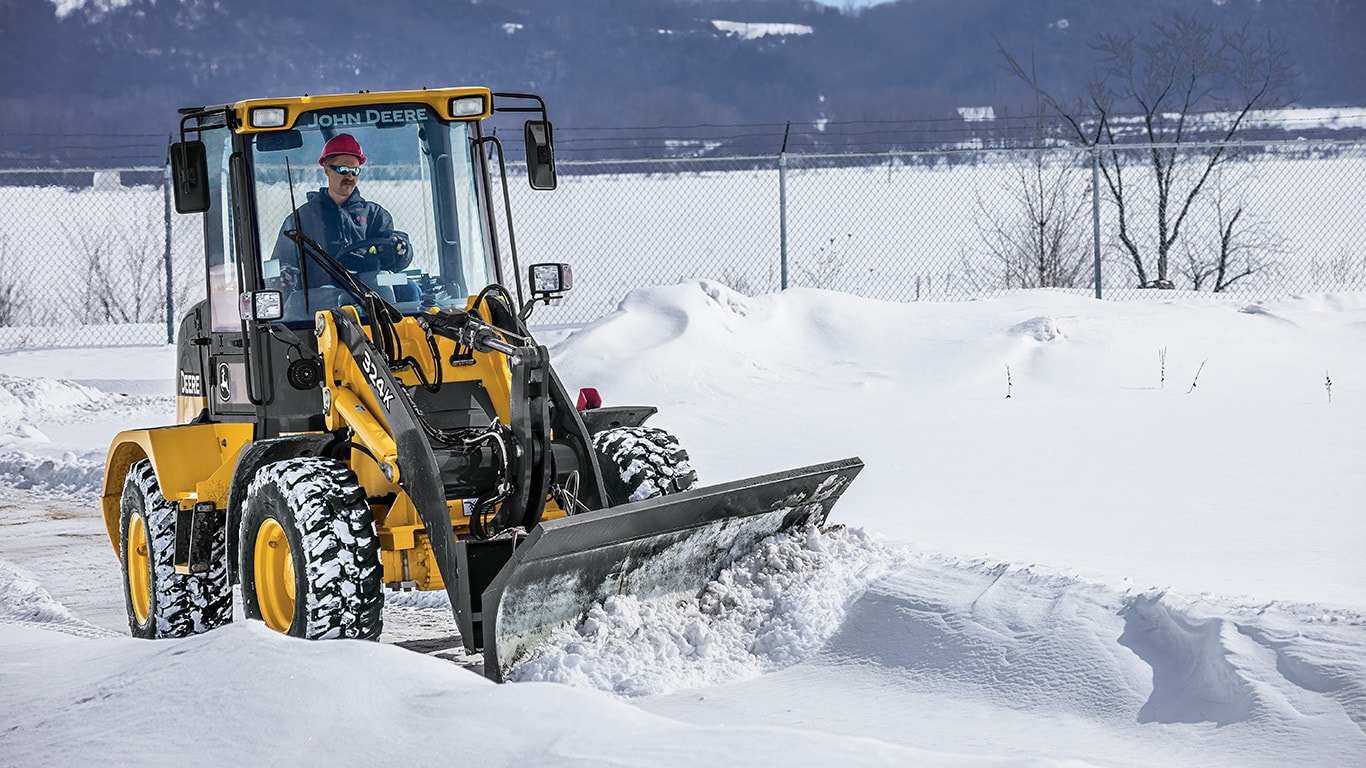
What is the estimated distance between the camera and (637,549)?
17.9ft

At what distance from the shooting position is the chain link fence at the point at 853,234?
1919 centimetres

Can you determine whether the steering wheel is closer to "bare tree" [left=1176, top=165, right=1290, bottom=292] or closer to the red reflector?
the red reflector

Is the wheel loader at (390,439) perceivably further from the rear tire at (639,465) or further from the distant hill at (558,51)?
the distant hill at (558,51)

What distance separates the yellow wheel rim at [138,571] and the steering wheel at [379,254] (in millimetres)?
1709

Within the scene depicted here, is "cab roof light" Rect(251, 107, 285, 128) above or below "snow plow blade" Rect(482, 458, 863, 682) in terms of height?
above

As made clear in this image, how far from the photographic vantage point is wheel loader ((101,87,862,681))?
5.16 meters

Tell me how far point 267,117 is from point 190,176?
40 cm

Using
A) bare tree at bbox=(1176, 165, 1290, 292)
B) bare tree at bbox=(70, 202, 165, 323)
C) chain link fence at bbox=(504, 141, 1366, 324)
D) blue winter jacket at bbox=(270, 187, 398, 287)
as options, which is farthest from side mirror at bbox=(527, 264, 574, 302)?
bare tree at bbox=(70, 202, 165, 323)

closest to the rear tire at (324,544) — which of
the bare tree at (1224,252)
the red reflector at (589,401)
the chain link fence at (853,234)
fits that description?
the red reflector at (589,401)

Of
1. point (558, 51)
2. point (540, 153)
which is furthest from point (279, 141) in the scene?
point (558, 51)

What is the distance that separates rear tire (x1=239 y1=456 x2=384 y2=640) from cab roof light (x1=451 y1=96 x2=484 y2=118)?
1759 mm

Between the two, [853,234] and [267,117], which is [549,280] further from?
[853,234]

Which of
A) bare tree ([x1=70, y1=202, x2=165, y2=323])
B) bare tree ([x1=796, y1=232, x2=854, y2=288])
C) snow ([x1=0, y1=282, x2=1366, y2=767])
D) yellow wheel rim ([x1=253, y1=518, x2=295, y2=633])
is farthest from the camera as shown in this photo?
bare tree ([x1=796, y1=232, x2=854, y2=288])

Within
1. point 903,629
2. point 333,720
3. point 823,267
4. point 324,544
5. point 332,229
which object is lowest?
point 903,629
